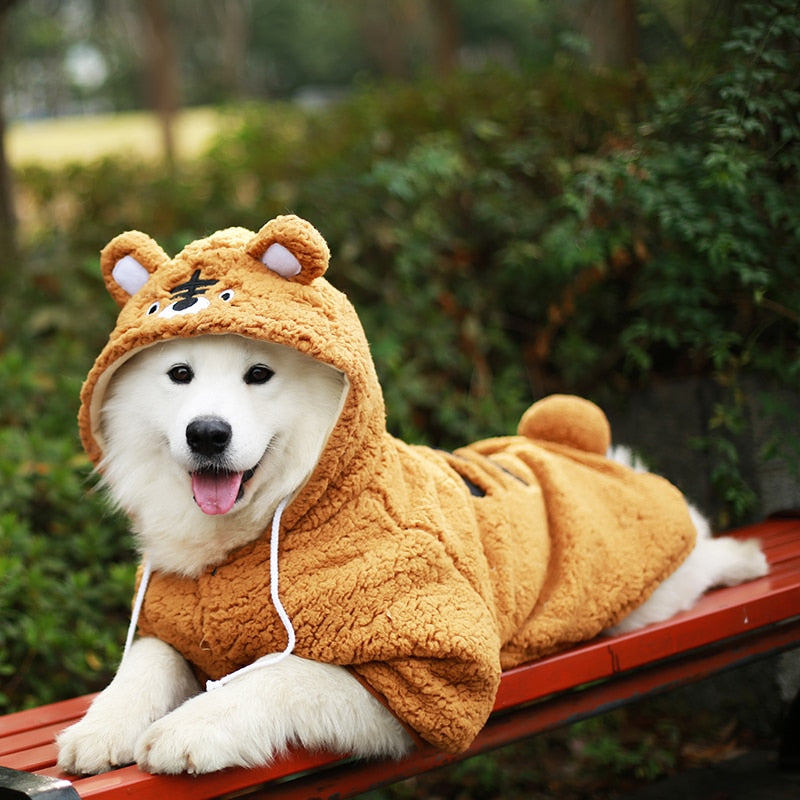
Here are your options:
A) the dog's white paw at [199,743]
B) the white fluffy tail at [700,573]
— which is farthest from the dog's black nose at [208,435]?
the white fluffy tail at [700,573]

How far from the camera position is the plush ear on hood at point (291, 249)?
2.11 meters

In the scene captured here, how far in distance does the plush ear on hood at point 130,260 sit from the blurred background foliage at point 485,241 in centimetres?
147

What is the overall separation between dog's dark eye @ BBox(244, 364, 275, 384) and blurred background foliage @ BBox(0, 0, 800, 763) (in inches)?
65.0

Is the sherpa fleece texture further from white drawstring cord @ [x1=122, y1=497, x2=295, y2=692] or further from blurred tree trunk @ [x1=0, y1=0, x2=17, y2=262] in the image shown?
blurred tree trunk @ [x1=0, y1=0, x2=17, y2=262]

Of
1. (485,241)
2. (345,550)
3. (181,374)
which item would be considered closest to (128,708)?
(345,550)

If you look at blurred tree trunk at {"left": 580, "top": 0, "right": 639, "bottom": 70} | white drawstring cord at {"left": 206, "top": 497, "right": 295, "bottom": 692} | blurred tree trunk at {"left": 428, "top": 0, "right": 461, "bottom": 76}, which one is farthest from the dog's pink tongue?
blurred tree trunk at {"left": 428, "top": 0, "right": 461, "bottom": 76}

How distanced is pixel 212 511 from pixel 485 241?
339 cm

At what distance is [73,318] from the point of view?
16.8 ft

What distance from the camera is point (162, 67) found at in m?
12.8

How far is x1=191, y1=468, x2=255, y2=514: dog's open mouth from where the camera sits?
6.90 ft

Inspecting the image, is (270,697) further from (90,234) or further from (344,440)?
(90,234)

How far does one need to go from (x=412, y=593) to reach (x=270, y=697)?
368 mm

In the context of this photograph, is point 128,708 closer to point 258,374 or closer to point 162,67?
point 258,374

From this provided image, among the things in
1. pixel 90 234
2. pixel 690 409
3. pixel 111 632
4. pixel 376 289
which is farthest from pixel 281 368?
pixel 90 234
